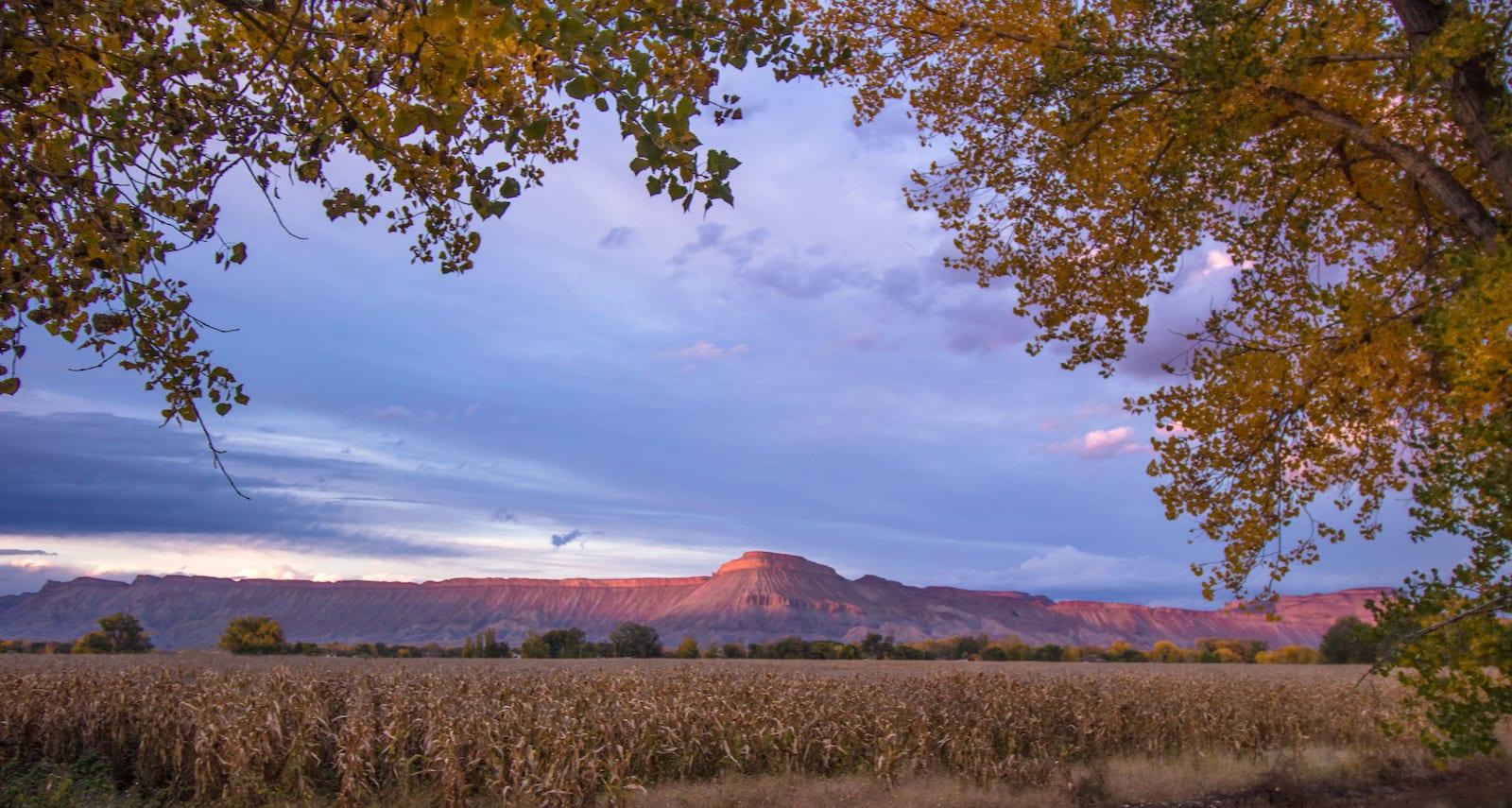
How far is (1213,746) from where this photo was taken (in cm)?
2016

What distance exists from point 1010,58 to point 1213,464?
594 centimetres

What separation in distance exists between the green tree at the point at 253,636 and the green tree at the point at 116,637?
186 inches

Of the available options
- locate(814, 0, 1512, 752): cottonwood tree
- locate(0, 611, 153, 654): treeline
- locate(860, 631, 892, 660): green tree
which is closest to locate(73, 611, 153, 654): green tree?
locate(0, 611, 153, 654): treeline

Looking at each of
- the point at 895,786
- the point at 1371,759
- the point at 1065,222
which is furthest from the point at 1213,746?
the point at 1065,222

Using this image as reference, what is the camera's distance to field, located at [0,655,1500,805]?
13.2 metres

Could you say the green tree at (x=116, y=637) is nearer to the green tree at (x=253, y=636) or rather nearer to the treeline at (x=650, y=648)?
the treeline at (x=650, y=648)

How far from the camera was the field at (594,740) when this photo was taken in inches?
521

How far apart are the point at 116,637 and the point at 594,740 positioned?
57859 mm

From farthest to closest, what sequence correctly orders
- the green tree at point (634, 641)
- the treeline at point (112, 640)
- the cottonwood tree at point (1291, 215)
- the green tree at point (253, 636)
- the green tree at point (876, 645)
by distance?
the green tree at point (876, 645) → the green tree at point (634, 641) → the green tree at point (253, 636) → the treeline at point (112, 640) → the cottonwood tree at point (1291, 215)

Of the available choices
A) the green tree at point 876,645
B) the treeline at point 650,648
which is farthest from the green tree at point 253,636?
the green tree at point 876,645

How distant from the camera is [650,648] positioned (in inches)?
2589

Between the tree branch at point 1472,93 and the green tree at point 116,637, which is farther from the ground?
the tree branch at point 1472,93

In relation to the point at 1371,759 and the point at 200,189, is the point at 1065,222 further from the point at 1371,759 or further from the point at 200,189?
the point at 1371,759

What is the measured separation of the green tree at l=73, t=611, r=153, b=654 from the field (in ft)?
144
